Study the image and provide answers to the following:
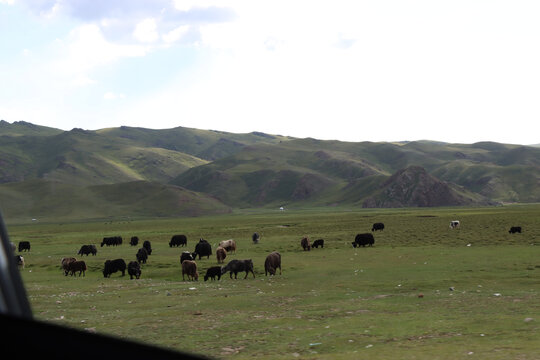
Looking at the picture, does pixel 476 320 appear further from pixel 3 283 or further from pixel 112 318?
pixel 3 283

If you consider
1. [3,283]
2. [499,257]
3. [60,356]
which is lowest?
[499,257]

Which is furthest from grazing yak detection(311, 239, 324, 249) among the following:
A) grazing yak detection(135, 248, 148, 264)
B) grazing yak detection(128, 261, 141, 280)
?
grazing yak detection(128, 261, 141, 280)

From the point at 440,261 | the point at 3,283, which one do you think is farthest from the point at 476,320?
the point at 440,261

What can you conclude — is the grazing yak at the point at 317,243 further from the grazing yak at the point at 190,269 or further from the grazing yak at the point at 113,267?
the grazing yak at the point at 113,267

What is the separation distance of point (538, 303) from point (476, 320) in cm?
433

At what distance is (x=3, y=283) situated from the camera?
1599mm

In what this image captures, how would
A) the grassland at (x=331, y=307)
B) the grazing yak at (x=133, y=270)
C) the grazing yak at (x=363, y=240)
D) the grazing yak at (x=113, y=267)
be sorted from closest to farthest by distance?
the grassland at (x=331, y=307)
the grazing yak at (x=133, y=270)
the grazing yak at (x=113, y=267)
the grazing yak at (x=363, y=240)

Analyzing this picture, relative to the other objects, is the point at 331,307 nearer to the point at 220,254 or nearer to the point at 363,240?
the point at 220,254

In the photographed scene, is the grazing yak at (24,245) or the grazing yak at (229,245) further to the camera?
the grazing yak at (24,245)

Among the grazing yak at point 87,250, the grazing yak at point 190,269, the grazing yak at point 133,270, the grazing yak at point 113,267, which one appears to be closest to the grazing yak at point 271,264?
the grazing yak at point 190,269

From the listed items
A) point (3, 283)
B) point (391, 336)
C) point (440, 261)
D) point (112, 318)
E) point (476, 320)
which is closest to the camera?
point (3, 283)

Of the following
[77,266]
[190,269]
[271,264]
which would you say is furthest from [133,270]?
[271,264]

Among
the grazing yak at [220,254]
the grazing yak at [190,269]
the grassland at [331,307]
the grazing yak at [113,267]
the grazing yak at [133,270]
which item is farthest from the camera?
the grazing yak at [220,254]

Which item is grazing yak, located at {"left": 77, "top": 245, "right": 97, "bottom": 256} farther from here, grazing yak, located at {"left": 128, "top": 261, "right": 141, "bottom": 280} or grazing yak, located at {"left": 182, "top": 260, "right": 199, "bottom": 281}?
grazing yak, located at {"left": 182, "top": 260, "right": 199, "bottom": 281}
